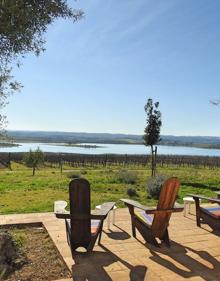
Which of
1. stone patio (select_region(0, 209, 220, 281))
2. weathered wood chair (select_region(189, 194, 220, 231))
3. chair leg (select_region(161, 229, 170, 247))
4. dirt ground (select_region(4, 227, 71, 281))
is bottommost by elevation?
dirt ground (select_region(4, 227, 71, 281))

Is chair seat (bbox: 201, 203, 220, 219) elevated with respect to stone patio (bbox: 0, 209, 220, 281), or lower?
elevated

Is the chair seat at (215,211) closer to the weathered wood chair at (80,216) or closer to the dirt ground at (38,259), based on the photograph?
the weathered wood chair at (80,216)

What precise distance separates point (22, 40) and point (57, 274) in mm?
2828

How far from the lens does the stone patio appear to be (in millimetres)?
3691

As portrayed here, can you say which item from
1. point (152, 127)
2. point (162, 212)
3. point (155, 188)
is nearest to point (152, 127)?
point (152, 127)

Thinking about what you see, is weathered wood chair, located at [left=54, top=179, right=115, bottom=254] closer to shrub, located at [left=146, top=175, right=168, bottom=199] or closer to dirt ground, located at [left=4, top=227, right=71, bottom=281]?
dirt ground, located at [left=4, top=227, right=71, bottom=281]

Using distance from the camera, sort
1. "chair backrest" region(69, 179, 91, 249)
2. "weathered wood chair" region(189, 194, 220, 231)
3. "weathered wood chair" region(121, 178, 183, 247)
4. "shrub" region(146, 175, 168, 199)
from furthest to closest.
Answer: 1. "shrub" region(146, 175, 168, 199)
2. "weathered wood chair" region(189, 194, 220, 231)
3. "weathered wood chair" region(121, 178, 183, 247)
4. "chair backrest" region(69, 179, 91, 249)

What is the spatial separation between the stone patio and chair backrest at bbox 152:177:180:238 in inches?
11.1

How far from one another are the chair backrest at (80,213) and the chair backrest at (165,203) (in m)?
0.86

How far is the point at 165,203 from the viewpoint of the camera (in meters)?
4.52

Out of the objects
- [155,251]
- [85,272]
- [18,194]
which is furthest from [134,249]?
[18,194]

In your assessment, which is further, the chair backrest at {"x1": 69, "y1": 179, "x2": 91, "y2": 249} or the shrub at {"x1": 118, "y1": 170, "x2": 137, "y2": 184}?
the shrub at {"x1": 118, "y1": 170, "x2": 137, "y2": 184}

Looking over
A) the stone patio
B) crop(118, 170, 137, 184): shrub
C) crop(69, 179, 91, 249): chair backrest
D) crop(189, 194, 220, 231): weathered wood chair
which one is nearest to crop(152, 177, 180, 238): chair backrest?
the stone patio

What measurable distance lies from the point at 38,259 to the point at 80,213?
0.70 metres
